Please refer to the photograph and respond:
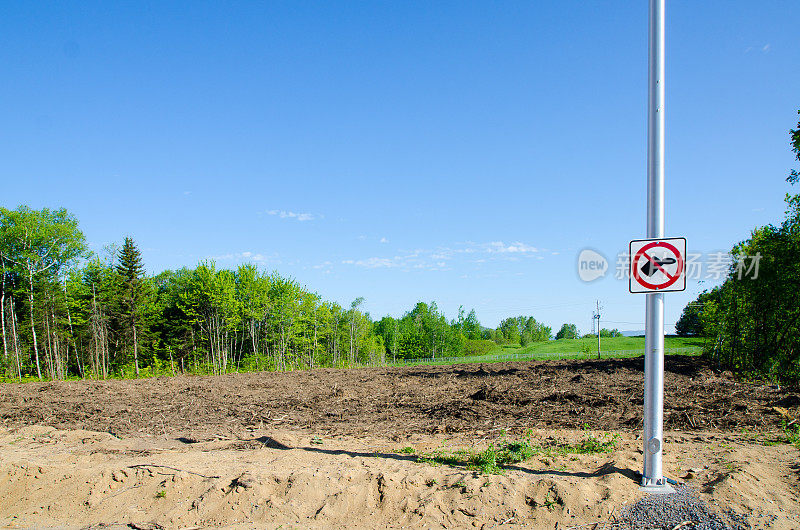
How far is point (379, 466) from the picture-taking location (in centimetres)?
565

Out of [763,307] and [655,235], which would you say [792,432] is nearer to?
[655,235]

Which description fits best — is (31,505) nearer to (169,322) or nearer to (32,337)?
(32,337)

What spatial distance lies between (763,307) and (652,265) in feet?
54.7

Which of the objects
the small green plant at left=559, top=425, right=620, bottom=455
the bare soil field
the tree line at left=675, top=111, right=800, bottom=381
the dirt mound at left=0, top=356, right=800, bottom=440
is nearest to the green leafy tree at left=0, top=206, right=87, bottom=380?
the dirt mound at left=0, top=356, right=800, bottom=440

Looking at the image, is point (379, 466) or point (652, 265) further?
point (379, 466)

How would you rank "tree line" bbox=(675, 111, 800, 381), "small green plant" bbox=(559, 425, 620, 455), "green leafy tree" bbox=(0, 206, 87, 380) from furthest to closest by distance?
"green leafy tree" bbox=(0, 206, 87, 380), "tree line" bbox=(675, 111, 800, 381), "small green plant" bbox=(559, 425, 620, 455)

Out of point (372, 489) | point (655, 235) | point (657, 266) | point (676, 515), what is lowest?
point (372, 489)

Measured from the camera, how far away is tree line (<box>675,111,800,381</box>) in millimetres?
15023

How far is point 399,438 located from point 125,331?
40216 mm

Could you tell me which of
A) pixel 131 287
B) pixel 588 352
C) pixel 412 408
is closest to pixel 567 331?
pixel 588 352

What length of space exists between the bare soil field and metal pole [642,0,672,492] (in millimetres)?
391

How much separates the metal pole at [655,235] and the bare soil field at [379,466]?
0.39 metres

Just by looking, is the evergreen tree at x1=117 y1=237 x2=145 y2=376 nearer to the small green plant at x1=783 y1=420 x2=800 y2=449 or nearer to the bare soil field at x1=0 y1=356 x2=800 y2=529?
the bare soil field at x1=0 y1=356 x2=800 y2=529

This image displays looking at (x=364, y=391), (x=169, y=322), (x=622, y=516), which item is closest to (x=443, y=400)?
(x=364, y=391)
